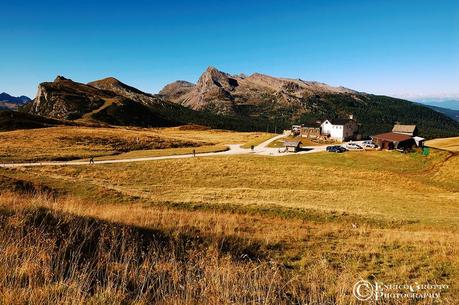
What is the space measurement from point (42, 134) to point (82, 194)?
3147 inches

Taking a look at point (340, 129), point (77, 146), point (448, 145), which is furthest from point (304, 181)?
point (448, 145)

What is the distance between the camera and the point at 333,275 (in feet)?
30.6

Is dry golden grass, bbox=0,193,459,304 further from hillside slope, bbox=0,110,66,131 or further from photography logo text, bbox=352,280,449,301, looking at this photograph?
hillside slope, bbox=0,110,66,131

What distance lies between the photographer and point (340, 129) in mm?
121000

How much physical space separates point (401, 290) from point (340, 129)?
391ft

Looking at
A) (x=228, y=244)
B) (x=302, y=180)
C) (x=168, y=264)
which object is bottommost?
(x=302, y=180)

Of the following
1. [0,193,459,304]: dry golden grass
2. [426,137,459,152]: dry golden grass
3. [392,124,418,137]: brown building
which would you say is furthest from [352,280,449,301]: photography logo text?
[392,124,418,137]: brown building

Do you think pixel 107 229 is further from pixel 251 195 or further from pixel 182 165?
pixel 182 165

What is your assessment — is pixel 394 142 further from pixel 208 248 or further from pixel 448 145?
pixel 208 248

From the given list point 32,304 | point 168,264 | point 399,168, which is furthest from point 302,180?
point 32,304

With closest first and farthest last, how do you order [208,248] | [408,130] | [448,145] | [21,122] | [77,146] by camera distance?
[208,248] → [77,146] → [408,130] → [448,145] → [21,122]

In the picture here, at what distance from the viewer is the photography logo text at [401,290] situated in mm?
8294

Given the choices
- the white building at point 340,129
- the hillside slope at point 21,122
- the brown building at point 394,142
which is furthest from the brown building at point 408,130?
the hillside slope at point 21,122

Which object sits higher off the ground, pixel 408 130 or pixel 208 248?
pixel 408 130
